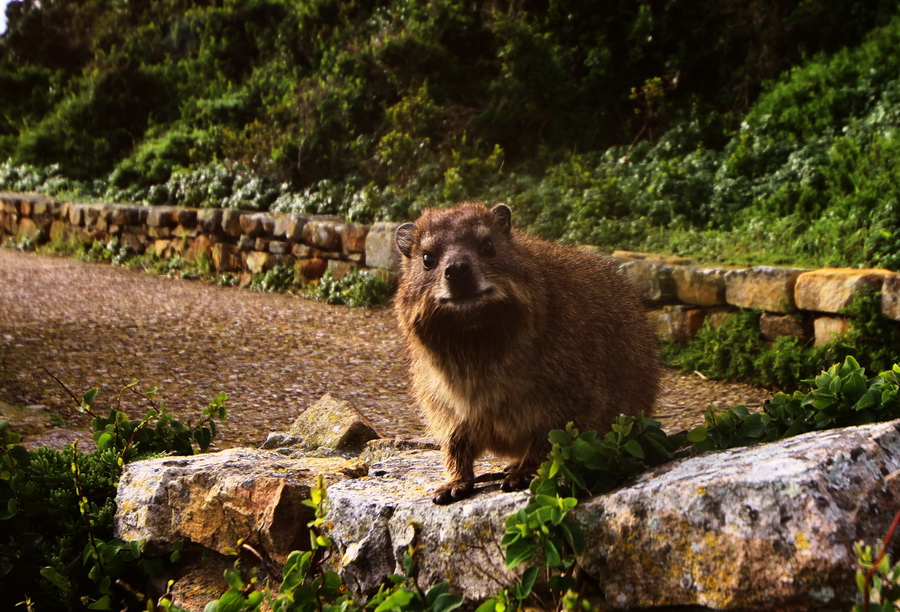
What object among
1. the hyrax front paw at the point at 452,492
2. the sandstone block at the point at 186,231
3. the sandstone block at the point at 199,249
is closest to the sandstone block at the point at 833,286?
the hyrax front paw at the point at 452,492

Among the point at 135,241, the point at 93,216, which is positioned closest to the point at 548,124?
the point at 135,241

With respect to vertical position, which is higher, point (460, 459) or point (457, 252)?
point (457, 252)

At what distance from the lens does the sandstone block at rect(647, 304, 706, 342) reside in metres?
7.32

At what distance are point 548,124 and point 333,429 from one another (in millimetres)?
7706

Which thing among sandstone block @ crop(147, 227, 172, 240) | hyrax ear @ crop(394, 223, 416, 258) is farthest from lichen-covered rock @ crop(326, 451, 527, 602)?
sandstone block @ crop(147, 227, 172, 240)

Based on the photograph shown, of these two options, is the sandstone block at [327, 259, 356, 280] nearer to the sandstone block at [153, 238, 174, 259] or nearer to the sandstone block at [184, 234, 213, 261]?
the sandstone block at [184, 234, 213, 261]

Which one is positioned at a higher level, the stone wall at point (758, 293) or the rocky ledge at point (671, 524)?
the stone wall at point (758, 293)

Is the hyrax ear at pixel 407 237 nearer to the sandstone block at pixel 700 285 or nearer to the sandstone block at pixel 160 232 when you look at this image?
the sandstone block at pixel 700 285

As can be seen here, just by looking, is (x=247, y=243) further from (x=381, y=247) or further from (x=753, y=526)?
(x=753, y=526)

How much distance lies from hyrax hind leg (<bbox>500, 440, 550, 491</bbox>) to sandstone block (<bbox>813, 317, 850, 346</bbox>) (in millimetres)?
4174

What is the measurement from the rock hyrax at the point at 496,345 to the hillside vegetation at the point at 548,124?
4.64 metres

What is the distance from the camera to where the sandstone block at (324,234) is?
34.2 ft

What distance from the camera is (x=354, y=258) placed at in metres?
10.2

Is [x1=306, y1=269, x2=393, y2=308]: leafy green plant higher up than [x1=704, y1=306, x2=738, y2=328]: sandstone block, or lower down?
lower down
